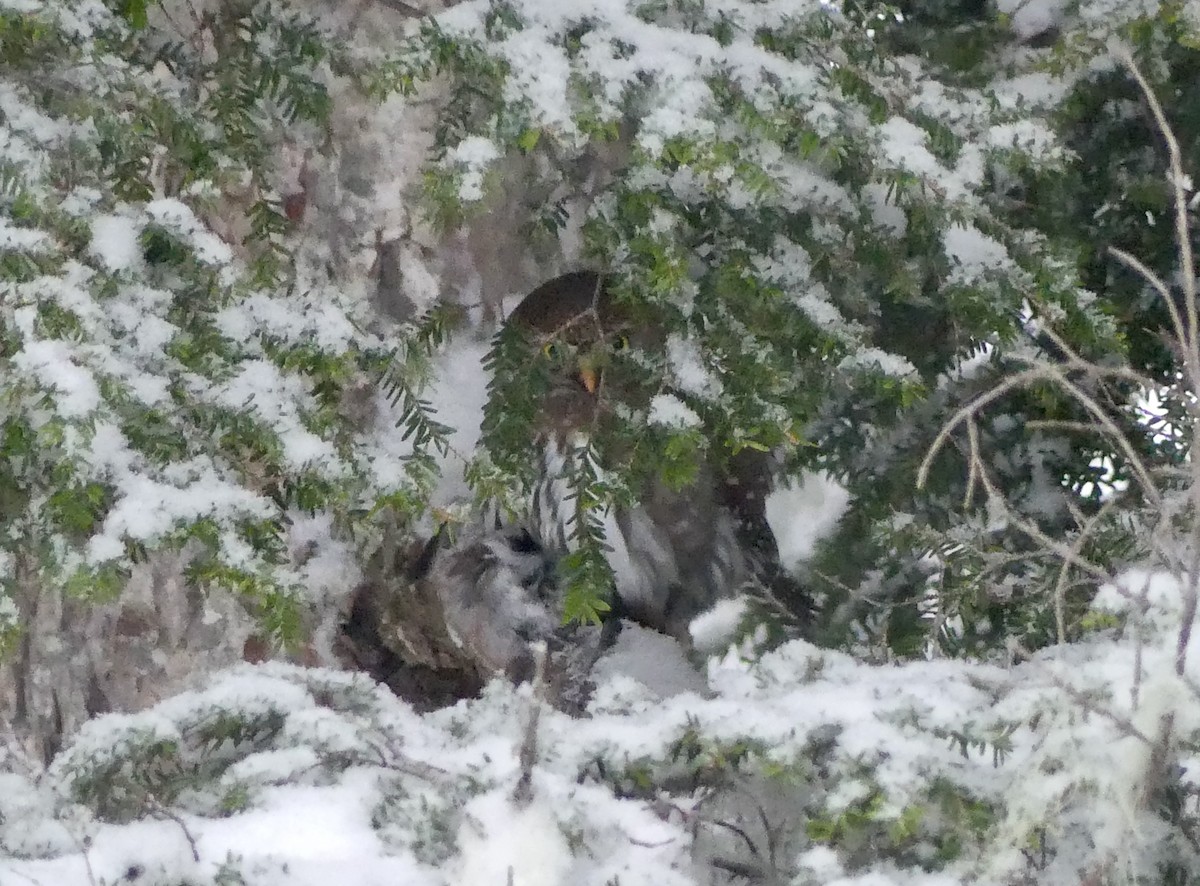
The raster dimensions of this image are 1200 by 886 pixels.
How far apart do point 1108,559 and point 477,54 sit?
1.04m

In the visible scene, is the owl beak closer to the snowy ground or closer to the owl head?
the owl head

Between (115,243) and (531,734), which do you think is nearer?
(531,734)

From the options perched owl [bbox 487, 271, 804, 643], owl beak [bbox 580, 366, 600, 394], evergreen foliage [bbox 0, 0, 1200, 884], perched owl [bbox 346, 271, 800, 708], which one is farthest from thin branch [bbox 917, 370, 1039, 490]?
perched owl [bbox 346, 271, 800, 708]

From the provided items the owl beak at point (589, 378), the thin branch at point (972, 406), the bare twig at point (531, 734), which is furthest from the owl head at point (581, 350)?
the bare twig at point (531, 734)

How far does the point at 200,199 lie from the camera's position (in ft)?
4.07

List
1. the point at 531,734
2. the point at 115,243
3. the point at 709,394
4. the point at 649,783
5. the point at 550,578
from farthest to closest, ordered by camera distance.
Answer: the point at 550,578
the point at 709,394
the point at 115,243
the point at 649,783
the point at 531,734

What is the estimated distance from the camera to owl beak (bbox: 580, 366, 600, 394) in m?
1.51

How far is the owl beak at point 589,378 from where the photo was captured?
4.97 feet

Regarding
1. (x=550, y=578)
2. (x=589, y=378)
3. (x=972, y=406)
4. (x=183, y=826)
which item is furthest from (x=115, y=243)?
(x=550, y=578)

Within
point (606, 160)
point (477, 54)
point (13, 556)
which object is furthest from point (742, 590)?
point (13, 556)

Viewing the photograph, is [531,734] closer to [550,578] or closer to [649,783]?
[649,783]

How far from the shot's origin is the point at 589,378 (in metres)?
1.59

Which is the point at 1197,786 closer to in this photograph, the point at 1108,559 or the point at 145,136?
the point at 1108,559

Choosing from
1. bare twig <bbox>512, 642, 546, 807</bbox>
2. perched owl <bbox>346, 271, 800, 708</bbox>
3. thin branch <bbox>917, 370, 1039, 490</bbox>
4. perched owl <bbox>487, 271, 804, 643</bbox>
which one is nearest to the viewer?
bare twig <bbox>512, 642, 546, 807</bbox>
